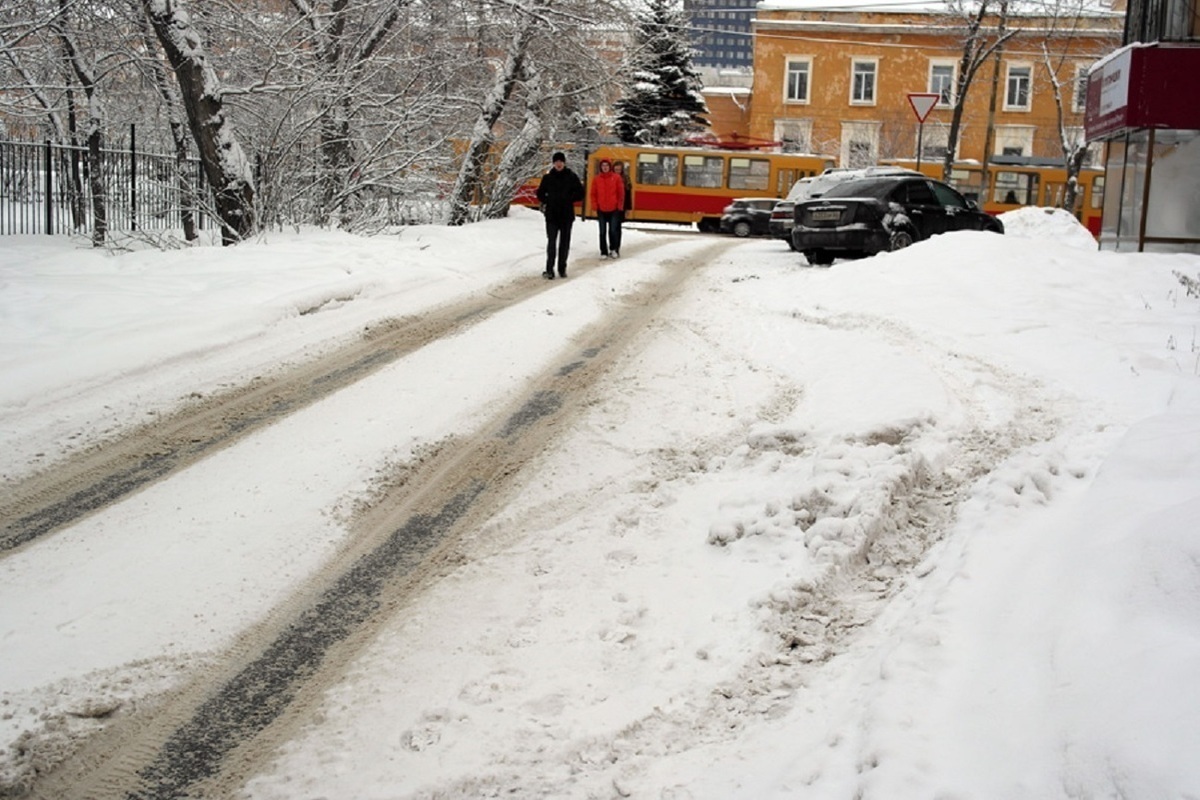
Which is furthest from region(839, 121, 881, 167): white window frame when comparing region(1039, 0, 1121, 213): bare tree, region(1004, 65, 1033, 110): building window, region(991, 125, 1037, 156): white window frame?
region(1039, 0, 1121, 213): bare tree

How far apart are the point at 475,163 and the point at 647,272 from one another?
24.4 feet

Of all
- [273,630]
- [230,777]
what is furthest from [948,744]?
[273,630]

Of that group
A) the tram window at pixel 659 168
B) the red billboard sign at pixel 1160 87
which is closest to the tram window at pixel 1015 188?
the tram window at pixel 659 168

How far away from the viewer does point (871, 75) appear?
198 ft

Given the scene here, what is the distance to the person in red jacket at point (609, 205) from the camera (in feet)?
60.9

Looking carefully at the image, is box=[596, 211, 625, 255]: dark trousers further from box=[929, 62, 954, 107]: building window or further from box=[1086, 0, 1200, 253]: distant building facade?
box=[929, 62, 954, 107]: building window

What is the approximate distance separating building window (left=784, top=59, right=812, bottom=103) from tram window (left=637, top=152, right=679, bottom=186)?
80.9 ft

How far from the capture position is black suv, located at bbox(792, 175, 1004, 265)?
58.2 ft

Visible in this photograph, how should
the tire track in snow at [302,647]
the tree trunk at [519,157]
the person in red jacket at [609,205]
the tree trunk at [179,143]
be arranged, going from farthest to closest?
the tree trunk at [519,157]
the person in red jacket at [609,205]
the tree trunk at [179,143]
the tire track in snow at [302,647]

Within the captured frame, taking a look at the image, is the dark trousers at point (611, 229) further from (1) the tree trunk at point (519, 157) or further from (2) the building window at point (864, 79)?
(2) the building window at point (864, 79)

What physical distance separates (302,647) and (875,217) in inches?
607

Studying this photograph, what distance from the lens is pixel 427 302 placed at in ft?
39.7

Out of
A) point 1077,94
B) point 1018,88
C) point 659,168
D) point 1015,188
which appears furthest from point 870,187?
point 1018,88

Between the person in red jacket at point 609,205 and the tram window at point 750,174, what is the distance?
847 inches
